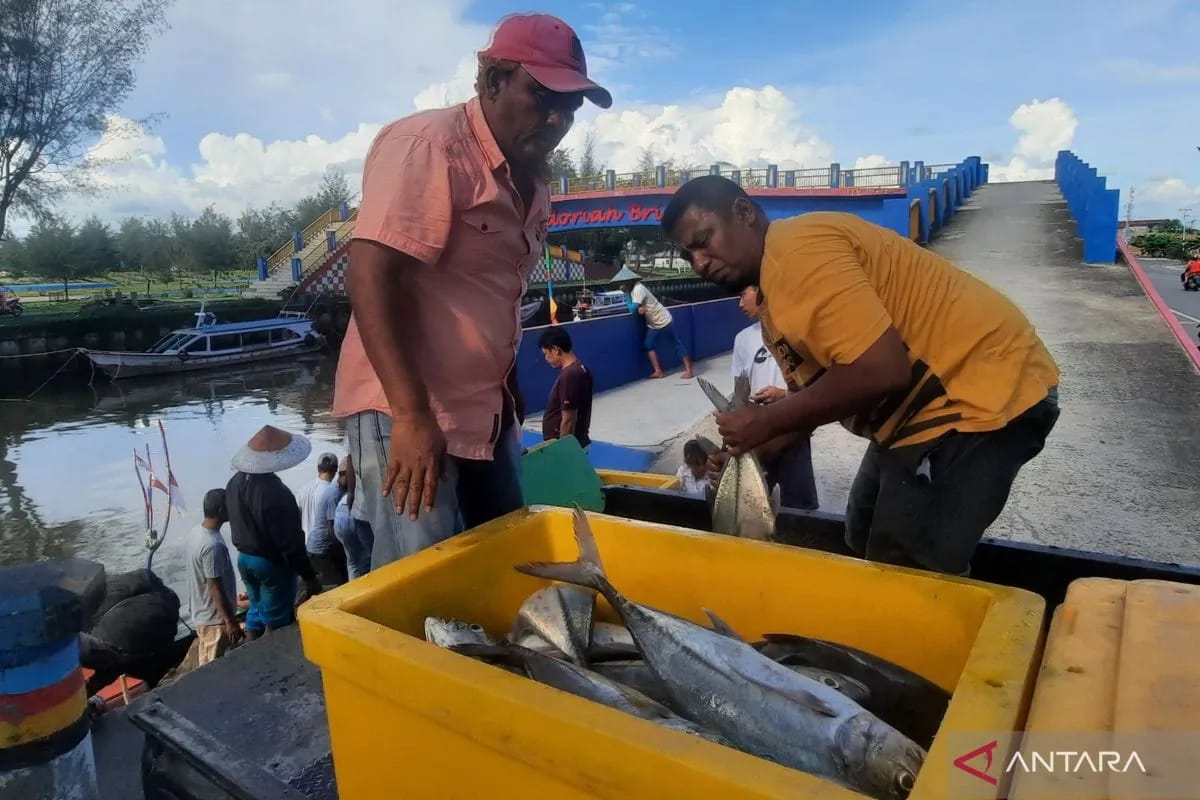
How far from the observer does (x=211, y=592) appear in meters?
6.47

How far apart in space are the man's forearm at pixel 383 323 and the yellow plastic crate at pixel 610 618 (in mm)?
419

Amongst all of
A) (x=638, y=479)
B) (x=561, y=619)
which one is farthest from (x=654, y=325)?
(x=561, y=619)

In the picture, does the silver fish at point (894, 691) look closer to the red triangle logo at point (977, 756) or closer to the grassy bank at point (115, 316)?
the red triangle logo at point (977, 756)

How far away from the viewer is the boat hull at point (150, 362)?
25.1 metres

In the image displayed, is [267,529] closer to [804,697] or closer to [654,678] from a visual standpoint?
[654,678]

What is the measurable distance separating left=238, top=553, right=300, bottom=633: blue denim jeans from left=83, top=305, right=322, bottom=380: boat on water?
23042 millimetres

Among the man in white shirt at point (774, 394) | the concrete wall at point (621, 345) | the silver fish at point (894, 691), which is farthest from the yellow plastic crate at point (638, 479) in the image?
the concrete wall at point (621, 345)

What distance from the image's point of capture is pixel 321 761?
6.59 ft

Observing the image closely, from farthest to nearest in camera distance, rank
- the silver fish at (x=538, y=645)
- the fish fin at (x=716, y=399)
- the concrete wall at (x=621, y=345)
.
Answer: the concrete wall at (x=621, y=345) → the fish fin at (x=716, y=399) → the silver fish at (x=538, y=645)

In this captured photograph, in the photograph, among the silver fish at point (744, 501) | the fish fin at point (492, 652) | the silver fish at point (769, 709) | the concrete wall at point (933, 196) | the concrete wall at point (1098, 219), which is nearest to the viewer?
the silver fish at point (769, 709)

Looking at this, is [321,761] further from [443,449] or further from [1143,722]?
[1143,722]

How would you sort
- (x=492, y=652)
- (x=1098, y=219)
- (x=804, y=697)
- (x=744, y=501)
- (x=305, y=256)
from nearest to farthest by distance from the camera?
(x=804, y=697) → (x=492, y=652) → (x=744, y=501) → (x=1098, y=219) → (x=305, y=256)

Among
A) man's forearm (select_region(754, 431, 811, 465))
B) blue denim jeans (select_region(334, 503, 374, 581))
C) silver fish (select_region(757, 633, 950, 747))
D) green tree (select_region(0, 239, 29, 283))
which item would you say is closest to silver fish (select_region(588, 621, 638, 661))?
silver fish (select_region(757, 633, 950, 747))

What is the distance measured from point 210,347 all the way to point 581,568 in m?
29.4
